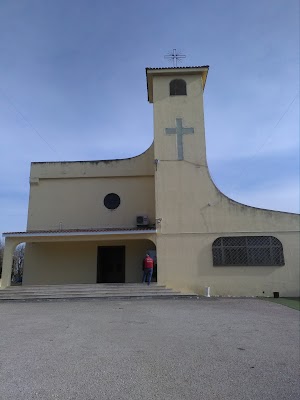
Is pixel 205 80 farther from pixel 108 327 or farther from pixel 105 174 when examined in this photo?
pixel 108 327

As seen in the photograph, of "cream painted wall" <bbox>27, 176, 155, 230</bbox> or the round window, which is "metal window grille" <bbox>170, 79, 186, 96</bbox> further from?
the round window

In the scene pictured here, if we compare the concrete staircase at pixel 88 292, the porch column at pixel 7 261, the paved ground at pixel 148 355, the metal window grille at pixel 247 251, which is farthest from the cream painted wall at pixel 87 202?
the paved ground at pixel 148 355

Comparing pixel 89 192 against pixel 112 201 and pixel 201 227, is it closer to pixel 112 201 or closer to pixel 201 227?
pixel 112 201

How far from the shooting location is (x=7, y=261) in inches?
587

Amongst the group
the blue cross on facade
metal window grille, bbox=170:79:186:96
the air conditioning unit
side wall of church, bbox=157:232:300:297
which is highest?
metal window grille, bbox=170:79:186:96

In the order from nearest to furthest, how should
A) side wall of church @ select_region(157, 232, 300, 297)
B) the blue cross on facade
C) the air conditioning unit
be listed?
1. side wall of church @ select_region(157, 232, 300, 297)
2. the blue cross on facade
3. the air conditioning unit

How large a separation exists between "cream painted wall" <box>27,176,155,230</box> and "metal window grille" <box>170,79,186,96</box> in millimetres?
4437

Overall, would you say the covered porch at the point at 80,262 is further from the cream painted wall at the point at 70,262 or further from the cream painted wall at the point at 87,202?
the cream painted wall at the point at 87,202

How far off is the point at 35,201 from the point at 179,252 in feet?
27.1

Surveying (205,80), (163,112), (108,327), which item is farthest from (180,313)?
(205,80)

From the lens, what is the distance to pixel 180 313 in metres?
9.51

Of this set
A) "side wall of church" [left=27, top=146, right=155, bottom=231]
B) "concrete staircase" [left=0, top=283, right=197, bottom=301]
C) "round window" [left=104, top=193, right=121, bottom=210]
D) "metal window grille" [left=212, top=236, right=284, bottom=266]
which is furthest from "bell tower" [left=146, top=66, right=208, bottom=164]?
"concrete staircase" [left=0, top=283, right=197, bottom=301]

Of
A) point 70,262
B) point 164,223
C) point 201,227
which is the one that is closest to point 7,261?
point 70,262

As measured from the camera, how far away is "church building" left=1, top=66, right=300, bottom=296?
14.8 m
